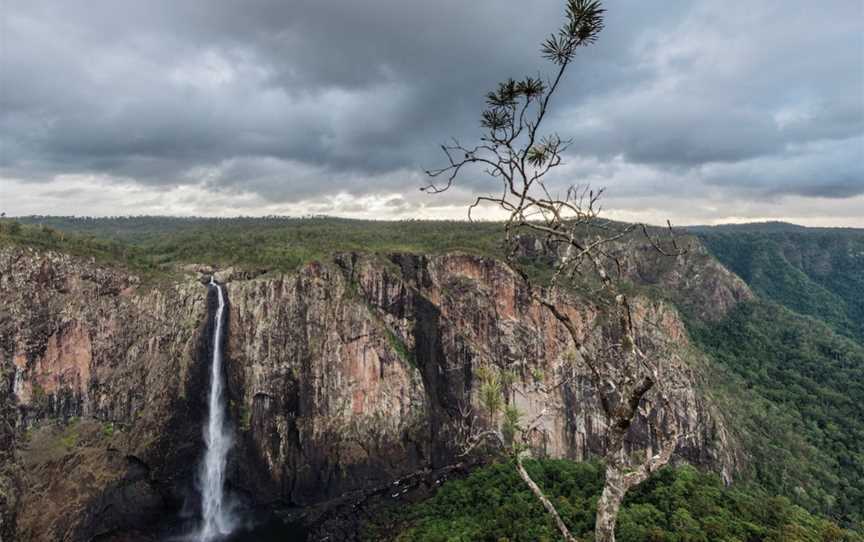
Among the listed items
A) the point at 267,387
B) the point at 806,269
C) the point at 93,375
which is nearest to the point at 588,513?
the point at 267,387

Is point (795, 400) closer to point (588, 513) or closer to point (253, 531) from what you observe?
point (588, 513)

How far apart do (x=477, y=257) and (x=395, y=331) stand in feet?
34.8

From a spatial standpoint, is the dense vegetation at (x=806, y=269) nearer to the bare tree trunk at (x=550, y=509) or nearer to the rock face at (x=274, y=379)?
the rock face at (x=274, y=379)

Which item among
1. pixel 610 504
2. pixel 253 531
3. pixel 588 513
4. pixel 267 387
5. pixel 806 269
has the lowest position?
pixel 253 531

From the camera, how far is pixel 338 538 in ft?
98.0

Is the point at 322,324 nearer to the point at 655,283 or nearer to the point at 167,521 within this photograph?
the point at 167,521

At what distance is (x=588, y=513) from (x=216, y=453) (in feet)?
92.1

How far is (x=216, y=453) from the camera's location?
35.5 m

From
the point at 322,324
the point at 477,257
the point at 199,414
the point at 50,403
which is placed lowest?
the point at 199,414

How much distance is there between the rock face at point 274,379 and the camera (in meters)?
29.4

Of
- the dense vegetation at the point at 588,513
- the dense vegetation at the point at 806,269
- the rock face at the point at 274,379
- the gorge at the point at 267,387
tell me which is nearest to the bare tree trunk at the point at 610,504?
the dense vegetation at the point at 588,513

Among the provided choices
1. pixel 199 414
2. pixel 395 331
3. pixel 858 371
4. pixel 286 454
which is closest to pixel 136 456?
pixel 199 414

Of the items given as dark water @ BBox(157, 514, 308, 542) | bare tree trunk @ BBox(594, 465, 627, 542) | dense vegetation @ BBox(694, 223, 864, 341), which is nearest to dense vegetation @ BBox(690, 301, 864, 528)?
dense vegetation @ BBox(694, 223, 864, 341)

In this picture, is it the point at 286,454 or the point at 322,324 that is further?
the point at 322,324
